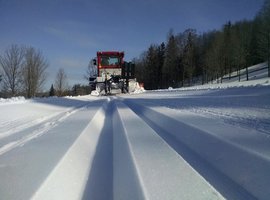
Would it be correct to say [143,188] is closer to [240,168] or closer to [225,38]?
[240,168]

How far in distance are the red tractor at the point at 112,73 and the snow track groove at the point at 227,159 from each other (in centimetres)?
1924

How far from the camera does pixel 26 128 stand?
6539 mm

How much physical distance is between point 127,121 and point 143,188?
14.4 feet

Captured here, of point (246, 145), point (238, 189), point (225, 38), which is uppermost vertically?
point (225, 38)

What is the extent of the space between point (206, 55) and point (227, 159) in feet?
171

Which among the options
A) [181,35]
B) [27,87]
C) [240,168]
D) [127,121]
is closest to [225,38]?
[181,35]

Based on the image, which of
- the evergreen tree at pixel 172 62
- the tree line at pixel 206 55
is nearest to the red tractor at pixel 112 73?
the tree line at pixel 206 55

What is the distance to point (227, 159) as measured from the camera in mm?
3707

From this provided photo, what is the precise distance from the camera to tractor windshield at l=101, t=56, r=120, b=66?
85.9 feet

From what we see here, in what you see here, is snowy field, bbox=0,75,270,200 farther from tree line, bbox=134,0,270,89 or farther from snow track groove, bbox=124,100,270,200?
tree line, bbox=134,0,270,89

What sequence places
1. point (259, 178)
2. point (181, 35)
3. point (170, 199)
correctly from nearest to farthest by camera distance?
point (170, 199) < point (259, 178) < point (181, 35)

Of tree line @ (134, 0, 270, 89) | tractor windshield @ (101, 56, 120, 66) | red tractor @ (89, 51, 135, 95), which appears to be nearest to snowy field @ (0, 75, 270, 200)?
red tractor @ (89, 51, 135, 95)

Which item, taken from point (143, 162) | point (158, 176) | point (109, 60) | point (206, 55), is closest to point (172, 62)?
point (206, 55)

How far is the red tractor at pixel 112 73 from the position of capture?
2467cm
